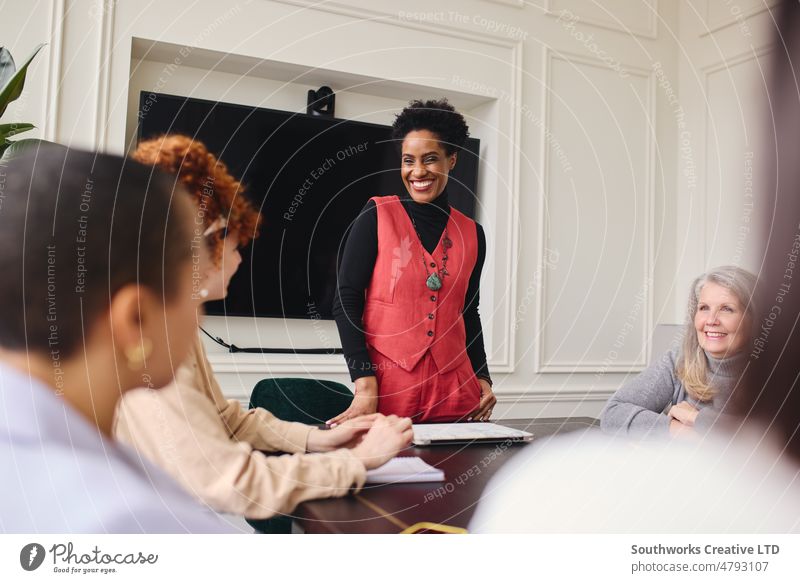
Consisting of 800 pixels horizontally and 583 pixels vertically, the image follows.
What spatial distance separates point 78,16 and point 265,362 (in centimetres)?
77

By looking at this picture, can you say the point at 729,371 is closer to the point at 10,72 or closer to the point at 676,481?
the point at 676,481

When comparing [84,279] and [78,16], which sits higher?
[78,16]

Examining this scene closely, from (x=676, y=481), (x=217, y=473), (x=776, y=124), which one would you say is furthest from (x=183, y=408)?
(x=776, y=124)

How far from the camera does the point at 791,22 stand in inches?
36.6

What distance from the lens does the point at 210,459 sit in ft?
2.10

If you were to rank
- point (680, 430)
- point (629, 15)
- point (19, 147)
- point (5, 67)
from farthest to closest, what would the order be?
point (629, 15) → point (680, 430) → point (5, 67) → point (19, 147)

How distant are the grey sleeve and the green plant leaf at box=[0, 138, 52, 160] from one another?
0.94m

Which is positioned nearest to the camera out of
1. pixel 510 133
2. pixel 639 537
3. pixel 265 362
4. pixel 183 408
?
pixel 183 408

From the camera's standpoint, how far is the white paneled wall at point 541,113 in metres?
1.17

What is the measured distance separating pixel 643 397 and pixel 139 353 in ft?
2.72

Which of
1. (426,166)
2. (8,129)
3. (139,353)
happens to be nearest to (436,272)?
(426,166)

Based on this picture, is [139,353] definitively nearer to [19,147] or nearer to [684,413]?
[19,147]

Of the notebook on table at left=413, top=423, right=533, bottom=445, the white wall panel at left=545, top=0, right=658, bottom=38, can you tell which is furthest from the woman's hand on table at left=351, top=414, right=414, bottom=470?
the white wall panel at left=545, top=0, right=658, bottom=38

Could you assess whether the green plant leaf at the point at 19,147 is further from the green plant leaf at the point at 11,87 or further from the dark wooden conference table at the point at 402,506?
the dark wooden conference table at the point at 402,506
